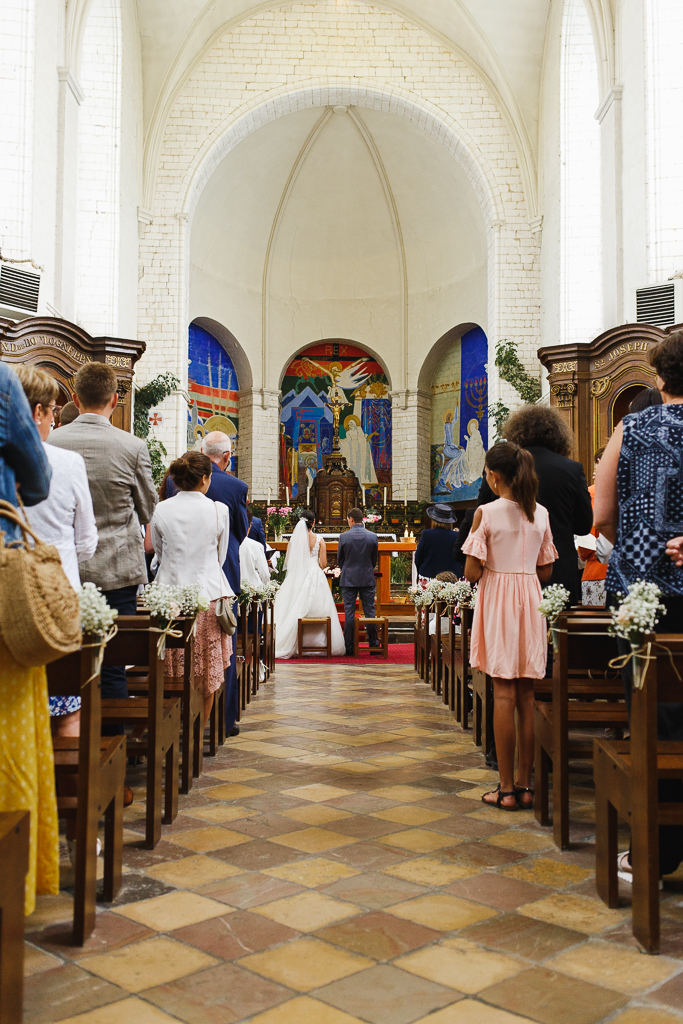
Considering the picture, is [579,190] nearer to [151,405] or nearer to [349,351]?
[151,405]

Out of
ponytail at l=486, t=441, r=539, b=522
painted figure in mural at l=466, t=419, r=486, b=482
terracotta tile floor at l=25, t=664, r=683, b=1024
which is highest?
painted figure in mural at l=466, t=419, r=486, b=482

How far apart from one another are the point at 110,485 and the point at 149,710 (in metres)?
0.99

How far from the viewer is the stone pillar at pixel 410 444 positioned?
1809cm

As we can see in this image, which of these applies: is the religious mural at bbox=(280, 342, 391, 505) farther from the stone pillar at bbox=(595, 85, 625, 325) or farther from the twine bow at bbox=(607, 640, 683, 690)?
the twine bow at bbox=(607, 640, 683, 690)

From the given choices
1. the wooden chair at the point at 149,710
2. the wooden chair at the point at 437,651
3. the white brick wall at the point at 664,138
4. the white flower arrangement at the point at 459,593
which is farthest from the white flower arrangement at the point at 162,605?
the white brick wall at the point at 664,138

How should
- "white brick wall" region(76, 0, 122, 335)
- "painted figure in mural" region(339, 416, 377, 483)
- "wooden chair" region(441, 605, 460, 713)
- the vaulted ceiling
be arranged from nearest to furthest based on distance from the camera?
"wooden chair" region(441, 605, 460, 713) → "white brick wall" region(76, 0, 122, 335) → the vaulted ceiling → "painted figure in mural" region(339, 416, 377, 483)

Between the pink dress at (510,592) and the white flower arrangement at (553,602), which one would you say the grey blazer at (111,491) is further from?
the white flower arrangement at (553,602)

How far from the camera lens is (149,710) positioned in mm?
3160

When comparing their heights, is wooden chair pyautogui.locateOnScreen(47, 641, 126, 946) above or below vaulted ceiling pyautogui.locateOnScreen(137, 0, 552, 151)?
below

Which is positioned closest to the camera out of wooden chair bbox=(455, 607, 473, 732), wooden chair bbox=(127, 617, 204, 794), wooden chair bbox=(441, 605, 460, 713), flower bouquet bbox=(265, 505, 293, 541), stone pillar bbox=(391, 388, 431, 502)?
wooden chair bbox=(127, 617, 204, 794)

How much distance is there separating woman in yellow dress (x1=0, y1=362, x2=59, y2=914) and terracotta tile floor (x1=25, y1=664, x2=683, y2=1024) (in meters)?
0.28

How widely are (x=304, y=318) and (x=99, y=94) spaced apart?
7502 mm

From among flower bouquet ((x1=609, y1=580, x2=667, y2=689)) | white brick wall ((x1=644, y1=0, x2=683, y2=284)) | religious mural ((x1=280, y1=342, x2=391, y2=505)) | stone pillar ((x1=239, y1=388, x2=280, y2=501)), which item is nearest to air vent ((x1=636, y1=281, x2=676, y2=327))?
white brick wall ((x1=644, y1=0, x2=683, y2=284))

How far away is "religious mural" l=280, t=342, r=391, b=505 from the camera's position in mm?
18938
